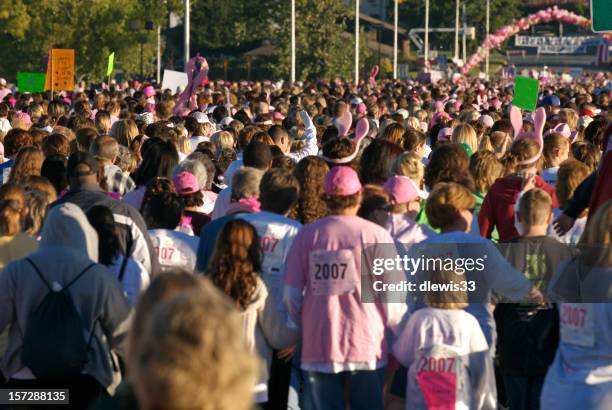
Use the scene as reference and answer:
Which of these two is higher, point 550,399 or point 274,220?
point 274,220

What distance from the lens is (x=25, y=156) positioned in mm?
10359

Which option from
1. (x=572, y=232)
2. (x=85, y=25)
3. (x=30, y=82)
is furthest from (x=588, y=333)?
(x=85, y=25)

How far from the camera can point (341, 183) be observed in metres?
7.45

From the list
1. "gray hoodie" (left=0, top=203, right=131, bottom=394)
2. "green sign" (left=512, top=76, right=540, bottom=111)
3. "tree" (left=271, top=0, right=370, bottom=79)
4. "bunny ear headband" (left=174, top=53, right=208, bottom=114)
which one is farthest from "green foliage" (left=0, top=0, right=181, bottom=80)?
"gray hoodie" (left=0, top=203, right=131, bottom=394)

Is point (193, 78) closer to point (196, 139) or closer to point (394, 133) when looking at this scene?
point (196, 139)

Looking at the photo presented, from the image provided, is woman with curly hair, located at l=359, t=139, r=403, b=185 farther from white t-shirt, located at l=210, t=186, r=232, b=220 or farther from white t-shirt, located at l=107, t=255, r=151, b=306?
white t-shirt, located at l=107, t=255, r=151, b=306

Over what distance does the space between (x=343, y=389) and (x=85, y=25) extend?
179ft

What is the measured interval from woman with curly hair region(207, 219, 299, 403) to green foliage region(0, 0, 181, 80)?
52612 mm

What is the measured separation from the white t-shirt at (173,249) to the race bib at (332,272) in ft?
3.94

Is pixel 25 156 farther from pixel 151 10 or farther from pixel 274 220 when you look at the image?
pixel 151 10

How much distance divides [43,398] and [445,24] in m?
120

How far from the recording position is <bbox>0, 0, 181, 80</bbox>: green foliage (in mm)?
60031

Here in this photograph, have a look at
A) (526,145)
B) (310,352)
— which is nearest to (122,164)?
(526,145)

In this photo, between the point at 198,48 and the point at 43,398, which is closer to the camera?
the point at 43,398
